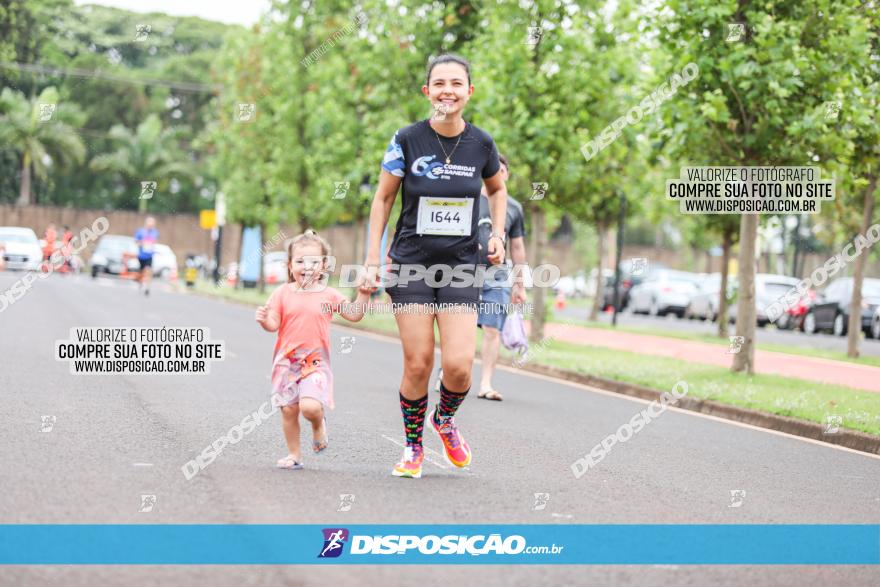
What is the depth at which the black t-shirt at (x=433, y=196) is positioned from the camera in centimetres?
677

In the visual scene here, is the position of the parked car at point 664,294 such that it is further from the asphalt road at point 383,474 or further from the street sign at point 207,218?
the asphalt road at point 383,474

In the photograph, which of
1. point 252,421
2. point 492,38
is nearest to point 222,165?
point 492,38

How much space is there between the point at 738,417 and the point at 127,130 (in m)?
60.3

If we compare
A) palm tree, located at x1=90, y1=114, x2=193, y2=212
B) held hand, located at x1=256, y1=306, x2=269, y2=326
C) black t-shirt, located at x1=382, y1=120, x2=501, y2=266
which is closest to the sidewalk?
black t-shirt, located at x1=382, y1=120, x2=501, y2=266

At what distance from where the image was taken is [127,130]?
67750 millimetres

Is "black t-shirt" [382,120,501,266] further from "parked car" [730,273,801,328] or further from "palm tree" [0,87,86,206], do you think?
"palm tree" [0,87,86,206]

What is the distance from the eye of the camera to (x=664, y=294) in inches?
1592

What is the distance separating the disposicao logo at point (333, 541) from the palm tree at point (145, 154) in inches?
2487

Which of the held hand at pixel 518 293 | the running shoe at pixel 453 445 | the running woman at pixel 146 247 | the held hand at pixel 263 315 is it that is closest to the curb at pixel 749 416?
the held hand at pixel 518 293

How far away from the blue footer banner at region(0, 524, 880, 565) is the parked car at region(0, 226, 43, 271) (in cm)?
4071

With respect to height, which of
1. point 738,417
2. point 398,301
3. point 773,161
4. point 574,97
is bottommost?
point 738,417

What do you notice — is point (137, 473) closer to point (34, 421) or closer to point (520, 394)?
point (34, 421)

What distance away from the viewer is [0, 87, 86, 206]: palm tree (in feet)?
179

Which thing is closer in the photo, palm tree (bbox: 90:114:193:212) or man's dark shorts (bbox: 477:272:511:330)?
man's dark shorts (bbox: 477:272:511:330)
